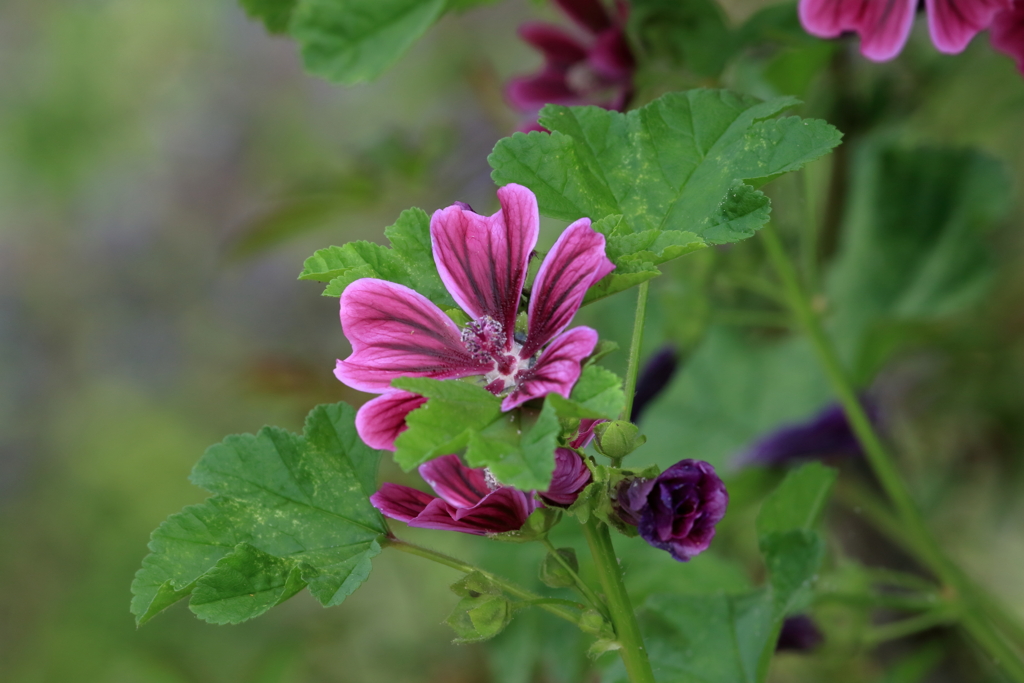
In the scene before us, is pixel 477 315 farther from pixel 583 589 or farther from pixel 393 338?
pixel 583 589

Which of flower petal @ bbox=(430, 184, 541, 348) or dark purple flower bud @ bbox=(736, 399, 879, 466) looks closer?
flower petal @ bbox=(430, 184, 541, 348)

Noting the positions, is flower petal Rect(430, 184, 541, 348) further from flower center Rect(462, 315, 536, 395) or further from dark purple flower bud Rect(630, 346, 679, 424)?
dark purple flower bud Rect(630, 346, 679, 424)

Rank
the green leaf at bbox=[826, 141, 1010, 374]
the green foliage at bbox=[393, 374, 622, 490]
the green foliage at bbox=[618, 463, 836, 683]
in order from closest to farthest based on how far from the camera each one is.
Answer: the green foliage at bbox=[393, 374, 622, 490], the green foliage at bbox=[618, 463, 836, 683], the green leaf at bbox=[826, 141, 1010, 374]

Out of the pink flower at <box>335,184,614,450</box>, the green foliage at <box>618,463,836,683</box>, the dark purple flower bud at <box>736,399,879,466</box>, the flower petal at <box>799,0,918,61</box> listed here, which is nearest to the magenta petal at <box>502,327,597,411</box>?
the pink flower at <box>335,184,614,450</box>

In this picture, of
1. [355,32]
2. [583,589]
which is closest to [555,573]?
[583,589]

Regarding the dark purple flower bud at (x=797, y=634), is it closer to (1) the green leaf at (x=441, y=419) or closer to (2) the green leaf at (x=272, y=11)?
(1) the green leaf at (x=441, y=419)

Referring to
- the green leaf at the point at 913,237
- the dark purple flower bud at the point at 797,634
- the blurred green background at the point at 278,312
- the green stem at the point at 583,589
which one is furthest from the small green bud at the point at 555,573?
the green leaf at the point at 913,237
